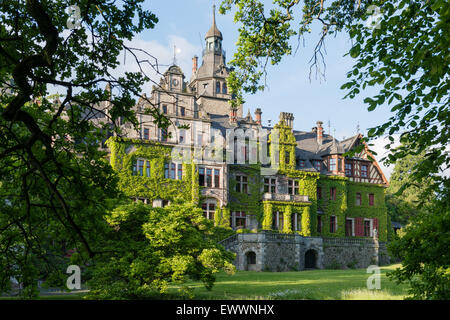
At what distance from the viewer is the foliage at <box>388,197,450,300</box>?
268 inches

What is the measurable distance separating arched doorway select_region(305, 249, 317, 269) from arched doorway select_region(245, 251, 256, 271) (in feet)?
16.6

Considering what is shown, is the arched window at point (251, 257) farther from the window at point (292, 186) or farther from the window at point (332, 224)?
the window at point (332, 224)

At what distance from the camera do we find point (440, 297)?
7.68m

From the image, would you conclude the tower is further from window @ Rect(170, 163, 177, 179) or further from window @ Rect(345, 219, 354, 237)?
window @ Rect(345, 219, 354, 237)

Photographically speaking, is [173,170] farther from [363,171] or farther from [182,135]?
[363,171]

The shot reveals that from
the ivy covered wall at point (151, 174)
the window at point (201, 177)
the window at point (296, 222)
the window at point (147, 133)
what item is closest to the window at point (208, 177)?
the window at point (201, 177)

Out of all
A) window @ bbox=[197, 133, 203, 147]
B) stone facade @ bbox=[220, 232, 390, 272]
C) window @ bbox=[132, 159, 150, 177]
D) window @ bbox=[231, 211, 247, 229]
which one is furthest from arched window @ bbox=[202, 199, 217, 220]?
window @ bbox=[132, 159, 150, 177]

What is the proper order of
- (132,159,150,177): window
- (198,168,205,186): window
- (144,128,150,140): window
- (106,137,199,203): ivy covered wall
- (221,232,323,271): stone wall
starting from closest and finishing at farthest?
(106,137,199,203): ivy covered wall → (221,232,323,271): stone wall → (132,159,150,177): window → (144,128,150,140): window → (198,168,205,186): window

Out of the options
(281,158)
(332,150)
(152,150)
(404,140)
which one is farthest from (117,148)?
(404,140)

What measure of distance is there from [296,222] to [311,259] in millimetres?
3085

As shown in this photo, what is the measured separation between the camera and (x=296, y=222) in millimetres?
34938

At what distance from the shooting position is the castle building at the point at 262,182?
101 feet

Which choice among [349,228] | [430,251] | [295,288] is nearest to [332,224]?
[349,228]
